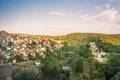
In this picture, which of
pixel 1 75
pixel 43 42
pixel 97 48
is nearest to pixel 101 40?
pixel 97 48

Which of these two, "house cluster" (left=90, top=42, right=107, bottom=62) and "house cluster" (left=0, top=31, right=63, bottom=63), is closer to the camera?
"house cluster" (left=0, top=31, right=63, bottom=63)

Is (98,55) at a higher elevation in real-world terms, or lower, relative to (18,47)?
lower

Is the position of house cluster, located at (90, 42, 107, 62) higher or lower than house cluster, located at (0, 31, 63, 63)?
lower

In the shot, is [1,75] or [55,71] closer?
[1,75]

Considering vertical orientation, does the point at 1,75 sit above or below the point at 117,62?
above

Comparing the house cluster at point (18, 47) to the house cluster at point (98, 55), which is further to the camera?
the house cluster at point (98, 55)

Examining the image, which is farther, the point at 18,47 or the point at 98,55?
the point at 98,55

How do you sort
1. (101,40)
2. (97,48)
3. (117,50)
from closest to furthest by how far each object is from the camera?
(117,50) < (97,48) < (101,40)

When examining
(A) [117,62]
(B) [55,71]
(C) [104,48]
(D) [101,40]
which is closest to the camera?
(B) [55,71]

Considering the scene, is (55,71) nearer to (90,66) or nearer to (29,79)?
(29,79)

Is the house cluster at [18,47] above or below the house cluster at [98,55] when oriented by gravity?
above
